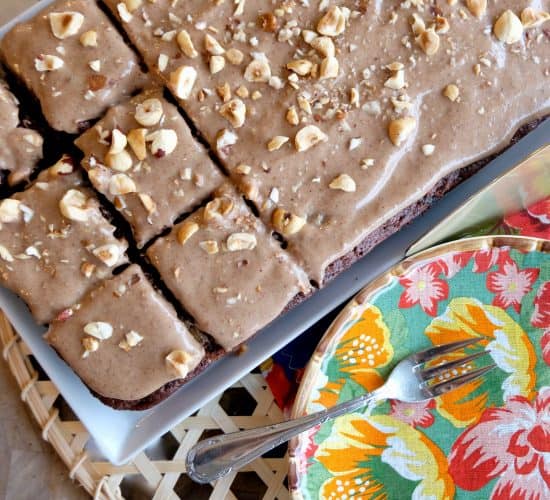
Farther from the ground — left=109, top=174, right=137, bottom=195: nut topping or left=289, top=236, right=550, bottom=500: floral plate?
left=109, top=174, right=137, bottom=195: nut topping

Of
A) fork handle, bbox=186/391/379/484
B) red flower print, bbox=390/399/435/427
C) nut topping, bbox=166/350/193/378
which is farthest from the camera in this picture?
red flower print, bbox=390/399/435/427

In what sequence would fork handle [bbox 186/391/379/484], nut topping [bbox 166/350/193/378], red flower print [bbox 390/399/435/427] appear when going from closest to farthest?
1. nut topping [bbox 166/350/193/378]
2. fork handle [bbox 186/391/379/484]
3. red flower print [bbox 390/399/435/427]

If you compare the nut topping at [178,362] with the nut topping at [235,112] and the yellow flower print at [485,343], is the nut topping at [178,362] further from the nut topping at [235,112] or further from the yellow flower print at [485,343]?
the yellow flower print at [485,343]

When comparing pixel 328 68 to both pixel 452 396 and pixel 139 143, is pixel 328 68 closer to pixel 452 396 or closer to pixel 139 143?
pixel 139 143

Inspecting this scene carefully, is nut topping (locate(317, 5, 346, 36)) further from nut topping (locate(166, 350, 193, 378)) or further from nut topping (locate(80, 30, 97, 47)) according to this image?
nut topping (locate(166, 350, 193, 378))

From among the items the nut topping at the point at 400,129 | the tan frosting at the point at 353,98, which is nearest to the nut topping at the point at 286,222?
the tan frosting at the point at 353,98

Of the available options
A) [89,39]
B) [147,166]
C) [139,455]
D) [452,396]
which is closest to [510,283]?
[452,396]

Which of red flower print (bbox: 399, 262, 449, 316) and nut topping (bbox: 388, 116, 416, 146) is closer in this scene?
nut topping (bbox: 388, 116, 416, 146)

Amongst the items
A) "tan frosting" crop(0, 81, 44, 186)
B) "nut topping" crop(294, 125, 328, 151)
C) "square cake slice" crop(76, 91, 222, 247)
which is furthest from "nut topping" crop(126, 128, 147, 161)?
"nut topping" crop(294, 125, 328, 151)
